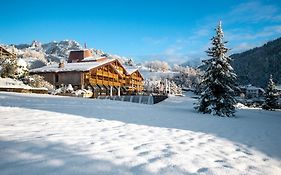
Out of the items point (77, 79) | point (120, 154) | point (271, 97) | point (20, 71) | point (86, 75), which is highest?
point (86, 75)

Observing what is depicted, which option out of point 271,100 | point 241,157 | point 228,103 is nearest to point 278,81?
point 271,100

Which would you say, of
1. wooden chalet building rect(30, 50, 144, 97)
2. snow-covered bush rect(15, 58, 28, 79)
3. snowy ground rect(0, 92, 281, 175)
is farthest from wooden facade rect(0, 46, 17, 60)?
snowy ground rect(0, 92, 281, 175)

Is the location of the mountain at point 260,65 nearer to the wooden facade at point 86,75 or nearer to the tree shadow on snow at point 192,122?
the wooden facade at point 86,75

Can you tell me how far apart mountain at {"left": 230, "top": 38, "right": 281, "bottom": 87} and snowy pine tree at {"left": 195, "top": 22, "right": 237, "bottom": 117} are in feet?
376

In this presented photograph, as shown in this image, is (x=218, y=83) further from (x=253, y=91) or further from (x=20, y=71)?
(x=253, y=91)

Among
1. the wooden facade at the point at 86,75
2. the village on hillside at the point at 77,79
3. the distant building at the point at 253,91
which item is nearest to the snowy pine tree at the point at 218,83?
the village on hillside at the point at 77,79

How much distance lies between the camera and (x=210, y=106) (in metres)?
19.9

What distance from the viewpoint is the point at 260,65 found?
14338 centimetres

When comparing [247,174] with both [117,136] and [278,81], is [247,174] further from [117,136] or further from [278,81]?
[278,81]

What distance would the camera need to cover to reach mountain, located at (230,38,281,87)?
132 meters

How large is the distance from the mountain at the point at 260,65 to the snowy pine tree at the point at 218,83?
376 feet

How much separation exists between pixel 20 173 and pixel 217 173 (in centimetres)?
341

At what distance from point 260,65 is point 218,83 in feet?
461

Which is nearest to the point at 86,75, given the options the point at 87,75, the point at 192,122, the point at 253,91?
the point at 87,75
